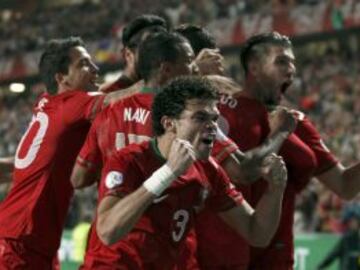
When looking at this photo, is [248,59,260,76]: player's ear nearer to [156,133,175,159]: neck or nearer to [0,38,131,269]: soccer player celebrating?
[0,38,131,269]: soccer player celebrating

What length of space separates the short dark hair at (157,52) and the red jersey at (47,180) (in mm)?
804

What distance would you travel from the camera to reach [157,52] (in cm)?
530

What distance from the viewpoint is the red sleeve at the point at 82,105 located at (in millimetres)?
5934

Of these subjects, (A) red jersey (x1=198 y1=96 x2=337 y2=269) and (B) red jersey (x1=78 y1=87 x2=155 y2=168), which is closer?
(B) red jersey (x1=78 y1=87 x2=155 y2=168)

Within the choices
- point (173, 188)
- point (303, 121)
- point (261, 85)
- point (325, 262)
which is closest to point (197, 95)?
point (173, 188)

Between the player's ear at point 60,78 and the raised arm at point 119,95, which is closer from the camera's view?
the raised arm at point 119,95

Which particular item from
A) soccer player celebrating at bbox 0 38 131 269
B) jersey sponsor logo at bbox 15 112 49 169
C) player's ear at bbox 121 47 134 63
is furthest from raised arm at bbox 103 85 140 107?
jersey sponsor logo at bbox 15 112 49 169

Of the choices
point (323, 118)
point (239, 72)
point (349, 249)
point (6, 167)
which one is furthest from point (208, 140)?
point (239, 72)

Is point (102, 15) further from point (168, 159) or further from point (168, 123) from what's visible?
point (168, 159)

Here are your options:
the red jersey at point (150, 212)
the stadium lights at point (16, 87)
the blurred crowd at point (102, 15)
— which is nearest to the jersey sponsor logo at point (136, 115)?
the red jersey at point (150, 212)

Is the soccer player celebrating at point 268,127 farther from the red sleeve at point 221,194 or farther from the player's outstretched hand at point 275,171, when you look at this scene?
the player's outstretched hand at point 275,171

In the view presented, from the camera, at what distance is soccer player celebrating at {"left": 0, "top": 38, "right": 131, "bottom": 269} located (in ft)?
20.0

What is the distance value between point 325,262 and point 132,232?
7.60m

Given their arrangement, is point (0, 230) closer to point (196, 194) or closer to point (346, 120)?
point (196, 194)
